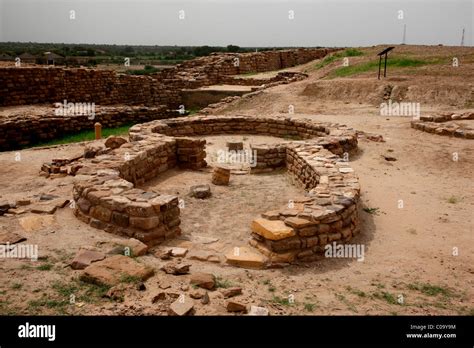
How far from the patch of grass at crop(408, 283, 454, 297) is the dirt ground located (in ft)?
0.03

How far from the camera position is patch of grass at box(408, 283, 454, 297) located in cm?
435

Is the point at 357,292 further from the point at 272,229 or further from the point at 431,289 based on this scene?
the point at 272,229

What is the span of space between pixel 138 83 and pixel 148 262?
55.2 feet

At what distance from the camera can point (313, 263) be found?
16.6 feet

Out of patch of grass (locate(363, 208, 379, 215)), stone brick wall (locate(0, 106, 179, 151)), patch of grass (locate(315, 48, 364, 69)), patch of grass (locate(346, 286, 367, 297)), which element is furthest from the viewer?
patch of grass (locate(315, 48, 364, 69))

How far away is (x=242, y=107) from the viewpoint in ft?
57.2

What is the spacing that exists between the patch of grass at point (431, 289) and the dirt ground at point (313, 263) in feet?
0.03

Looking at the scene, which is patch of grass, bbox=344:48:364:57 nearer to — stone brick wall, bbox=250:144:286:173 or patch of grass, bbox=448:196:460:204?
stone brick wall, bbox=250:144:286:173

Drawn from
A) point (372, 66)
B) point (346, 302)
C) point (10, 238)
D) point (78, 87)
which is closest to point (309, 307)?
point (346, 302)

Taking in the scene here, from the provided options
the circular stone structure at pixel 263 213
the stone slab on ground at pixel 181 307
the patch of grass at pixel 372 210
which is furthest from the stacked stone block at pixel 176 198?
the stone slab on ground at pixel 181 307

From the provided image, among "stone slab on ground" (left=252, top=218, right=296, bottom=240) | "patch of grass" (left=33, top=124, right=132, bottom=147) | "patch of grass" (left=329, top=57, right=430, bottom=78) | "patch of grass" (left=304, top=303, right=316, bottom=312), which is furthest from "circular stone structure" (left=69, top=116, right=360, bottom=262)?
"patch of grass" (left=329, top=57, right=430, bottom=78)

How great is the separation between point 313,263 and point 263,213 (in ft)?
3.26

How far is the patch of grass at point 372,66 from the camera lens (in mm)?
19750

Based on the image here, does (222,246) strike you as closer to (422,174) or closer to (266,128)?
(422,174)
